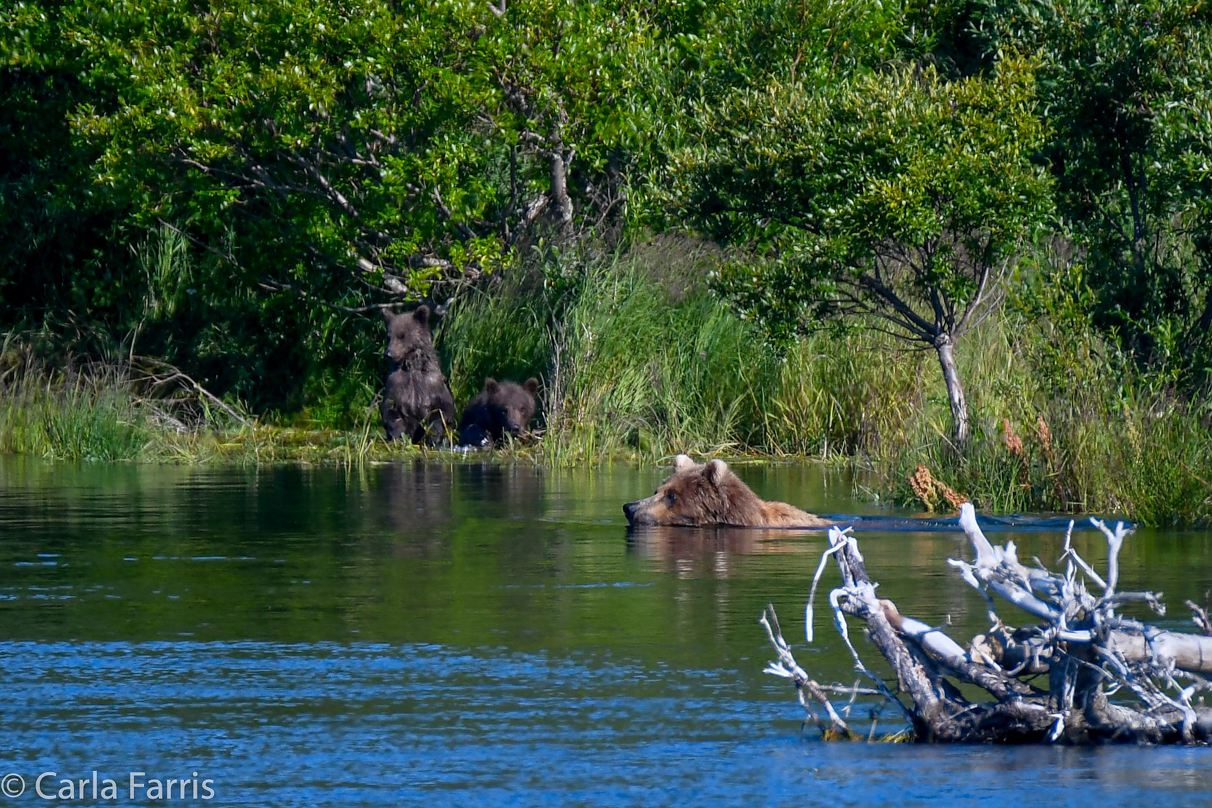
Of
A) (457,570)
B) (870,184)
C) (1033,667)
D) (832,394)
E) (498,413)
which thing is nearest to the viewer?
(1033,667)

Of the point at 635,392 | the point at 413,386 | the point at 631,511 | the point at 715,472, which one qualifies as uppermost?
the point at 413,386

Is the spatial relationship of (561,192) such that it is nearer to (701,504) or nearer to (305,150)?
(305,150)

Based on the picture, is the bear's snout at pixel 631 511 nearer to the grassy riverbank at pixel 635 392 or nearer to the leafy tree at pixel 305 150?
the grassy riverbank at pixel 635 392

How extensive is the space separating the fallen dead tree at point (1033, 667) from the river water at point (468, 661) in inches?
4.9

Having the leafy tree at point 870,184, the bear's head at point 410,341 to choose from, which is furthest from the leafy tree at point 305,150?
the leafy tree at point 870,184

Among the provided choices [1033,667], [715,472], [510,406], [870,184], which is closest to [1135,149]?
[870,184]

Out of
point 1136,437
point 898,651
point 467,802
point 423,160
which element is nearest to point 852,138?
point 1136,437

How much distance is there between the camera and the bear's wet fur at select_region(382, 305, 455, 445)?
2233cm

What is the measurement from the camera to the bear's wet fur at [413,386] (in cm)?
2233

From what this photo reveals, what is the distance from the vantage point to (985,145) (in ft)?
52.4

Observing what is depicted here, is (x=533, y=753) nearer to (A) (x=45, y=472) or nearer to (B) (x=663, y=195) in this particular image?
(B) (x=663, y=195)

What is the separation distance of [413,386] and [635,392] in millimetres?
2795

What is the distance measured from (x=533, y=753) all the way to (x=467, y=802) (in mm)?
657

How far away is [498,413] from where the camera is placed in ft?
71.8
